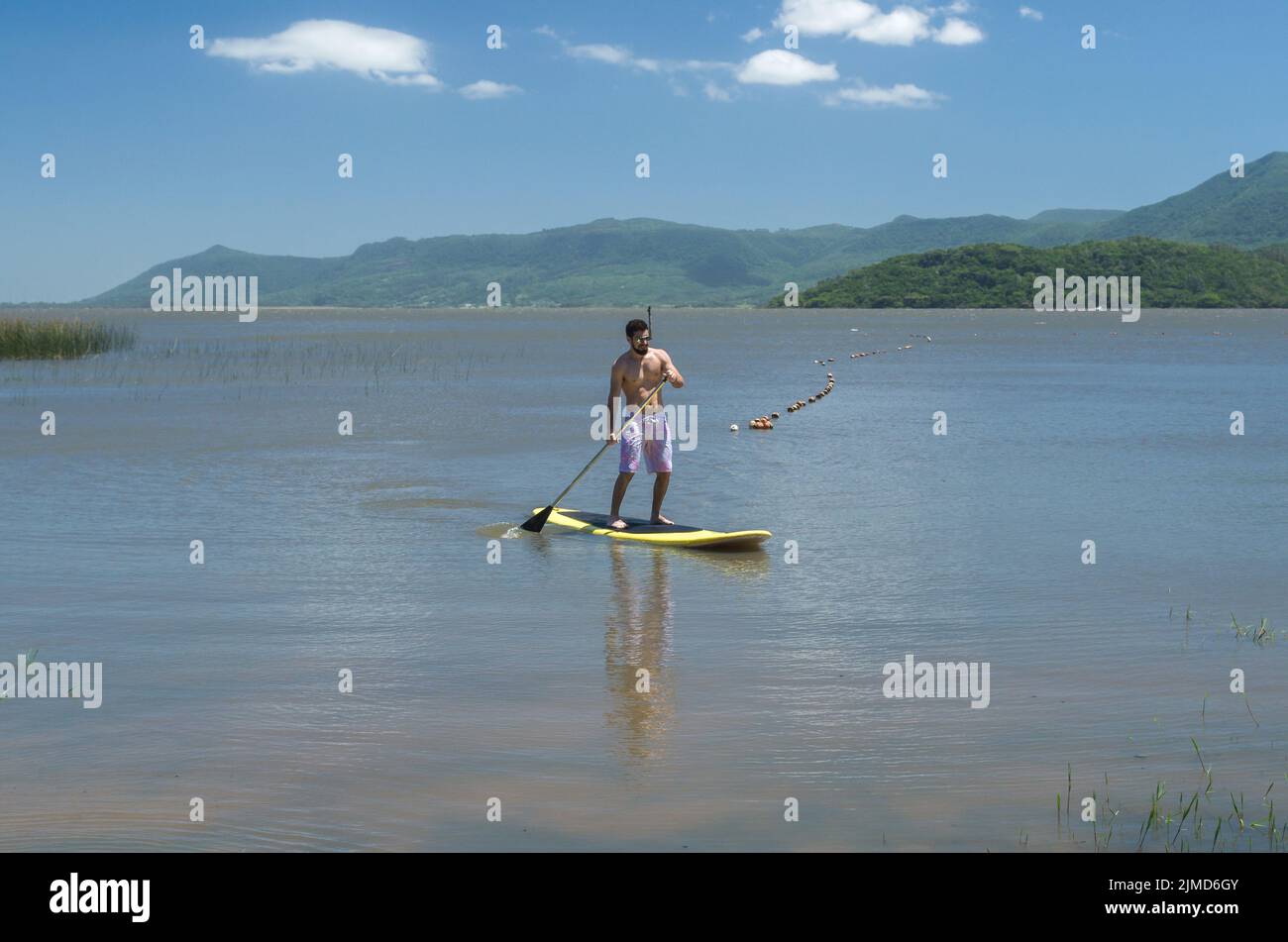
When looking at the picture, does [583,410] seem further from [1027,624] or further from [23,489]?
[1027,624]

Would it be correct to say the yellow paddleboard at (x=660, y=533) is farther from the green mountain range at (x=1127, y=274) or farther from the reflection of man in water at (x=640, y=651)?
the green mountain range at (x=1127, y=274)

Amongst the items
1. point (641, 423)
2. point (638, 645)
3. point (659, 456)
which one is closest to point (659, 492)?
point (659, 456)

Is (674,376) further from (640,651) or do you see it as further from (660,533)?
(640,651)

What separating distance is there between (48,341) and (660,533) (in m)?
39.1

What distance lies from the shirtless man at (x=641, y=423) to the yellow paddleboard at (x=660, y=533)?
13 cm

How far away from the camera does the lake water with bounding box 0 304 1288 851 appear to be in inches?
238

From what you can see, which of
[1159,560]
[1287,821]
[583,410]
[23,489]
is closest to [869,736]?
[1287,821]

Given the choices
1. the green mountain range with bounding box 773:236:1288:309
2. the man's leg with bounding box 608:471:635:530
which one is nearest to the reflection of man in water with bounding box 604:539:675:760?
the man's leg with bounding box 608:471:635:530

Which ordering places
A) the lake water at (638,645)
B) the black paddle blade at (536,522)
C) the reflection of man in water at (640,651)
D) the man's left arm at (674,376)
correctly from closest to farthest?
the lake water at (638,645) → the reflection of man in water at (640,651) → the man's left arm at (674,376) → the black paddle blade at (536,522)

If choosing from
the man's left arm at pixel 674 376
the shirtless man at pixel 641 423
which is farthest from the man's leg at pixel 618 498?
the man's left arm at pixel 674 376

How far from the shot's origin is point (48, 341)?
152ft

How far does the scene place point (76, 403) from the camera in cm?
3161

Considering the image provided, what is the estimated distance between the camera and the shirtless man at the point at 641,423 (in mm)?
13570

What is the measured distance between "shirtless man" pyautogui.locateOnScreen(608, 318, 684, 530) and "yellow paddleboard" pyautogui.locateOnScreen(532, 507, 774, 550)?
0.44ft
